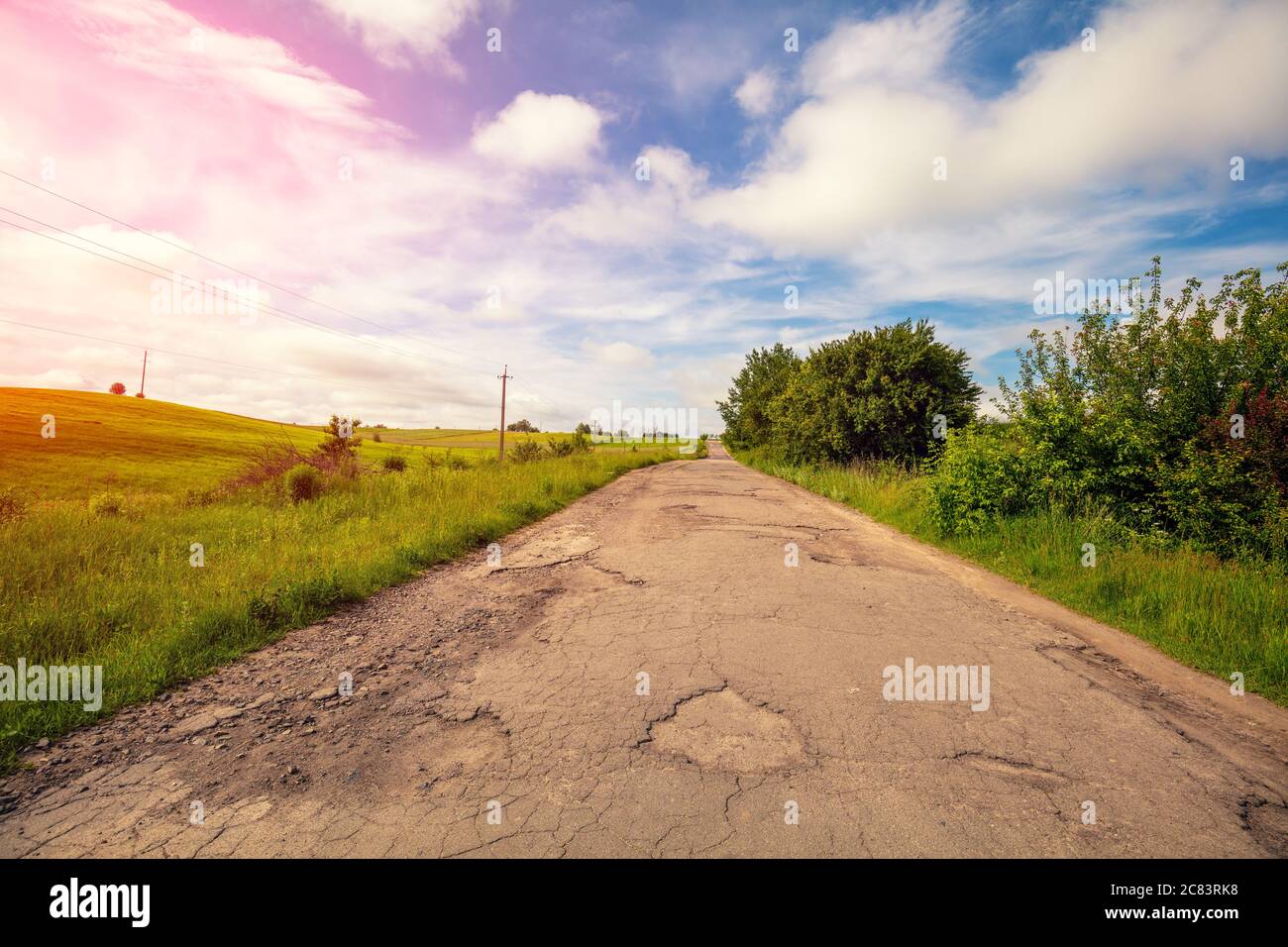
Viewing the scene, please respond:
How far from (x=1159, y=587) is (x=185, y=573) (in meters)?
10.6

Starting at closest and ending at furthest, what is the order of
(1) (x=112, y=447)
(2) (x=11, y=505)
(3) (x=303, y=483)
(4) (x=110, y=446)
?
1. (2) (x=11, y=505)
2. (3) (x=303, y=483)
3. (1) (x=112, y=447)
4. (4) (x=110, y=446)

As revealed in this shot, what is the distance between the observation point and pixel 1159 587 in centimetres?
559

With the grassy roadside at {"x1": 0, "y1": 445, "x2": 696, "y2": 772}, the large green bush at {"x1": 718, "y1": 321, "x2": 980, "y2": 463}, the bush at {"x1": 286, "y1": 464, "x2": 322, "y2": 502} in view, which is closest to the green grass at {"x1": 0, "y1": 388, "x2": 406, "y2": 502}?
the bush at {"x1": 286, "y1": 464, "x2": 322, "y2": 502}

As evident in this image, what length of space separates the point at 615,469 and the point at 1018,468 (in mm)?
18536

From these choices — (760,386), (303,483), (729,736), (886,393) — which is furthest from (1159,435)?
(760,386)

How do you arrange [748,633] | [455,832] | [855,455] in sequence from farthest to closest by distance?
1. [855,455]
2. [748,633]
3. [455,832]

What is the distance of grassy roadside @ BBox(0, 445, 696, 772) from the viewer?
3.95 meters

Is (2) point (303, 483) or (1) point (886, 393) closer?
(2) point (303, 483)

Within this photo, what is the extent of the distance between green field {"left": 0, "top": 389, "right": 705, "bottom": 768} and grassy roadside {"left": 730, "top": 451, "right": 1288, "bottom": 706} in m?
7.76

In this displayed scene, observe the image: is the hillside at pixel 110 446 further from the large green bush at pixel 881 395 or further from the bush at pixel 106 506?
the large green bush at pixel 881 395

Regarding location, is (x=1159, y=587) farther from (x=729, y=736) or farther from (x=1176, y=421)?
(x=729, y=736)
